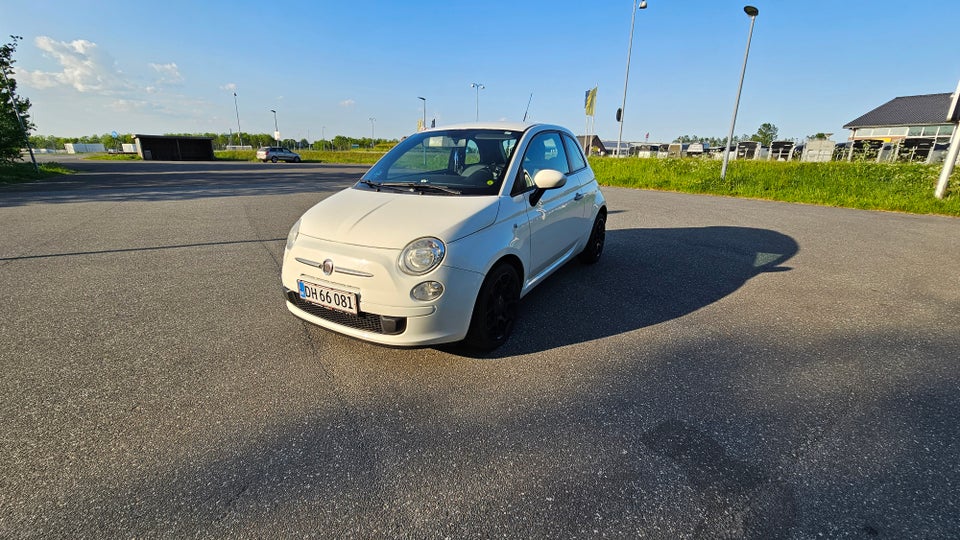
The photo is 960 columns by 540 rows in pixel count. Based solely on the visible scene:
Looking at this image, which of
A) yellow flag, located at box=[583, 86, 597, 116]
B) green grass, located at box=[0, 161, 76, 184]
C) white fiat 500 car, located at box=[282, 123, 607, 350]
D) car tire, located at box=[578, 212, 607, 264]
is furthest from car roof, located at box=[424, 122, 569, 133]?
yellow flag, located at box=[583, 86, 597, 116]

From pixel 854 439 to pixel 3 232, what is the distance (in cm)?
1060

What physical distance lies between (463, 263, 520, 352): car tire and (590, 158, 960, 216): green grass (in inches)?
450

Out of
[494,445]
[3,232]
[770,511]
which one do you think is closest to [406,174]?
[494,445]

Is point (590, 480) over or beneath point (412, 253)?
beneath

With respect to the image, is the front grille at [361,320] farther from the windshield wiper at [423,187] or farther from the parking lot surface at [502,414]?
the windshield wiper at [423,187]

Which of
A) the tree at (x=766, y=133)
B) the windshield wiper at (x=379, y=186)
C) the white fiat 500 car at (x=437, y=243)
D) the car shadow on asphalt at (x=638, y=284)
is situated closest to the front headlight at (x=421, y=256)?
the white fiat 500 car at (x=437, y=243)

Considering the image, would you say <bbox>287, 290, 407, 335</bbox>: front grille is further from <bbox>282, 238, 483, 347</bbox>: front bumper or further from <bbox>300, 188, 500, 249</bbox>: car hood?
<bbox>300, 188, 500, 249</bbox>: car hood

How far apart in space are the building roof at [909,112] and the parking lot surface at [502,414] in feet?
178

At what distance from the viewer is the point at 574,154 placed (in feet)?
14.9

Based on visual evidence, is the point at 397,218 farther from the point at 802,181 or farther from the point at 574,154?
the point at 802,181

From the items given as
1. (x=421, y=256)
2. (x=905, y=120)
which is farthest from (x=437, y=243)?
(x=905, y=120)

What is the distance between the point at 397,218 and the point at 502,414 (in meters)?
1.38

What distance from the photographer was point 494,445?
210cm

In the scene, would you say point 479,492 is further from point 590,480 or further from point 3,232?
point 3,232
